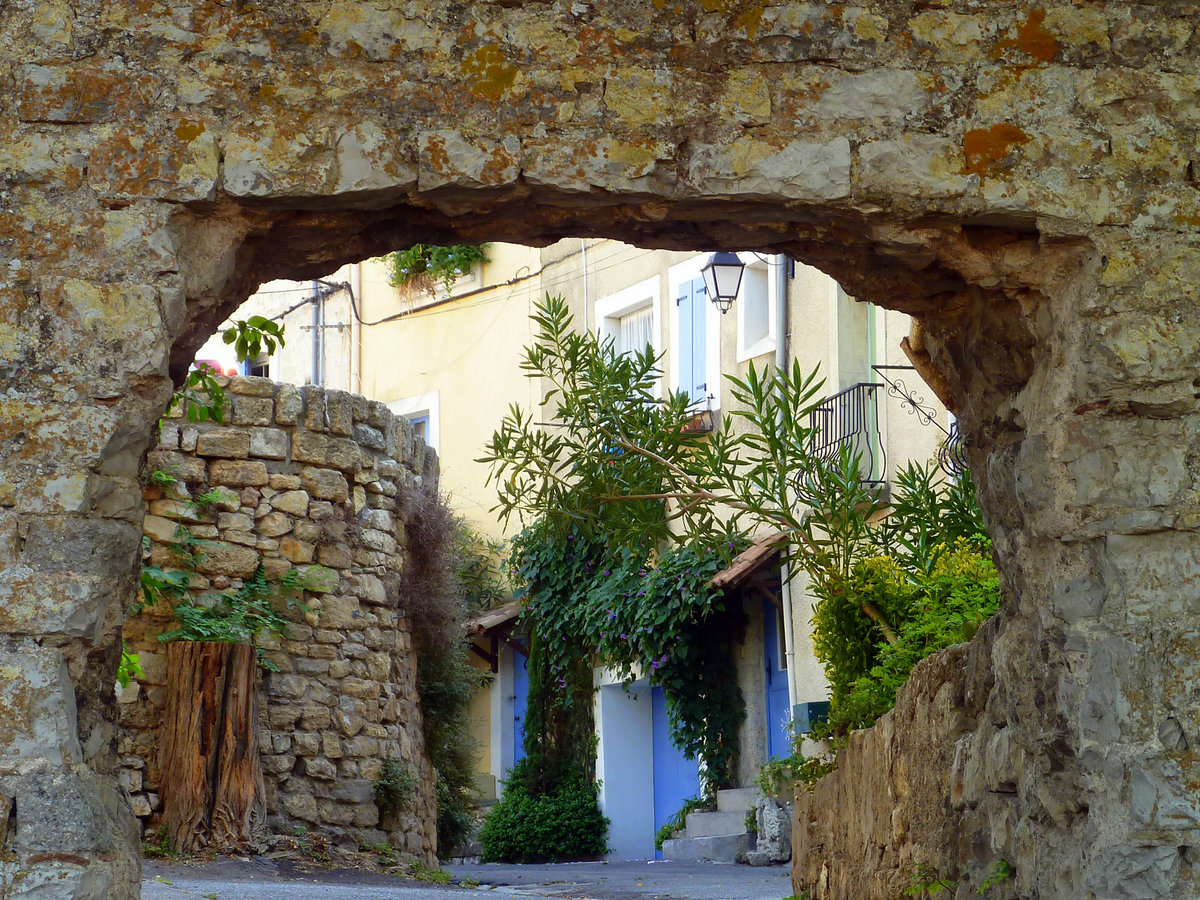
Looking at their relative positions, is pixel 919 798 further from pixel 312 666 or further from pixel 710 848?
pixel 710 848

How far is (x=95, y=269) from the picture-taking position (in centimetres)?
319

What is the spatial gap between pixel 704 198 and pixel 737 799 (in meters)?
8.86

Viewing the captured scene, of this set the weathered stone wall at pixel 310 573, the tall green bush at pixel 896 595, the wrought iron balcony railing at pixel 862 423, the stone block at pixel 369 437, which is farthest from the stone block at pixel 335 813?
the tall green bush at pixel 896 595

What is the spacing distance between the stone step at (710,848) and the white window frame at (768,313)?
Result: 388 cm

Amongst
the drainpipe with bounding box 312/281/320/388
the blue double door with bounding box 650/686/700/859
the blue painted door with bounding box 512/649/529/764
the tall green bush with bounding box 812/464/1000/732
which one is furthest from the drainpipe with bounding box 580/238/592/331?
the tall green bush with bounding box 812/464/1000/732

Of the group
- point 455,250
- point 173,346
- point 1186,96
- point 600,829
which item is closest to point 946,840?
point 1186,96

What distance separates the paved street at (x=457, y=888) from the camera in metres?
6.87

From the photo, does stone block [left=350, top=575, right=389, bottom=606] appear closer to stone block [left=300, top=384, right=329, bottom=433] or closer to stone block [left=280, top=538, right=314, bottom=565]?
stone block [left=280, top=538, right=314, bottom=565]

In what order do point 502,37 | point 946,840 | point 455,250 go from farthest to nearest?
point 455,250, point 946,840, point 502,37

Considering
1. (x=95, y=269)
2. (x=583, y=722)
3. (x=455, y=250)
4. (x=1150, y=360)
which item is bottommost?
(x=583, y=722)

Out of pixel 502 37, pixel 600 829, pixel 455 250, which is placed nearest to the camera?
pixel 502 37

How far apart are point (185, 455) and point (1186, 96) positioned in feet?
22.7

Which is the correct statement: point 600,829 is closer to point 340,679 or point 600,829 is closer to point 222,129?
point 340,679

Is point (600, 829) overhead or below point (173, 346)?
below
